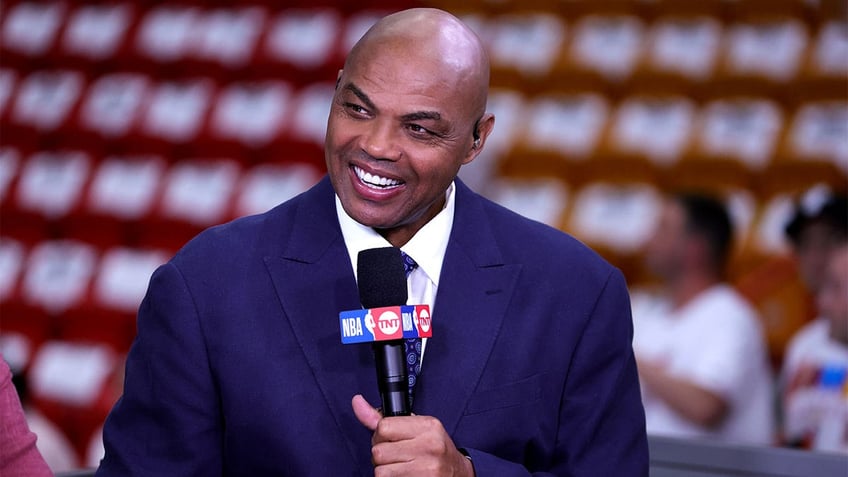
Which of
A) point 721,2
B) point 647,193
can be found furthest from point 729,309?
point 721,2

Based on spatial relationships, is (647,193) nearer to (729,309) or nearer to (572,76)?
(572,76)

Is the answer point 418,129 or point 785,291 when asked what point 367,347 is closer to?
point 418,129

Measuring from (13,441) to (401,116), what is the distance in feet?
1.59

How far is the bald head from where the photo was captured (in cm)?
118

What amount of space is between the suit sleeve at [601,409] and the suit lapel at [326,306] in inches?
7.9

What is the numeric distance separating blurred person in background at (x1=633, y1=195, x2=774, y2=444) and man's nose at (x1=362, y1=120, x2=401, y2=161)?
1486 millimetres

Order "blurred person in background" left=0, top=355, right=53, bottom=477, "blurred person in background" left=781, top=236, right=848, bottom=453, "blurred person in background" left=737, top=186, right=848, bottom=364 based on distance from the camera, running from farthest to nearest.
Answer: "blurred person in background" left=737, top=186, right=848, bottom=364
"blurred person in background" left=781, top=236, right=848, bottom=453
"blurred person in background" left=0, top=355, right=53, bottom=477

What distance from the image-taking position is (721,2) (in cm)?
429

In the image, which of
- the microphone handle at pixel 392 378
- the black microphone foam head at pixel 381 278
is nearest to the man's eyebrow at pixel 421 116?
the black microphone foam head at pixel 381 278

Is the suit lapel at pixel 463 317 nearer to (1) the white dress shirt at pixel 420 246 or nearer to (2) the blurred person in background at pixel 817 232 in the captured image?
(1) the white dress shirt at pixel 420 246

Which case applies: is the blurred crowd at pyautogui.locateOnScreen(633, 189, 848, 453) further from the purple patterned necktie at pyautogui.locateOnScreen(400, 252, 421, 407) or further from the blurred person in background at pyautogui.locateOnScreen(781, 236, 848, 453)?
the purple patterned necktie at pyautogui.locateOnScreen(400, 252, 421, 407)

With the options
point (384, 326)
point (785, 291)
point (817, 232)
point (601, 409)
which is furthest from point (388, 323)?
point (785, 291)

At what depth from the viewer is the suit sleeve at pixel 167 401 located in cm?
115

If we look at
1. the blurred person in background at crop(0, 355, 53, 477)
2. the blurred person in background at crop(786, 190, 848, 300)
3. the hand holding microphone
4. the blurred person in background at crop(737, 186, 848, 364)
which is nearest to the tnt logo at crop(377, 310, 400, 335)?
the hand holding microphone
